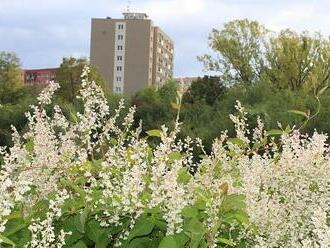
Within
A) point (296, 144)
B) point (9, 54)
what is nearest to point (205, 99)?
point (9, 54)

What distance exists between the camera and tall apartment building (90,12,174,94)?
12475 cm

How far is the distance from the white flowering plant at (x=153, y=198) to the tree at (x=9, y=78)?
7049 cm

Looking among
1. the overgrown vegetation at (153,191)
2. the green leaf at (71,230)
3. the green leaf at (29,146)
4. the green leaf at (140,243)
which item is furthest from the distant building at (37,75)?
the green leaf at (140,243)

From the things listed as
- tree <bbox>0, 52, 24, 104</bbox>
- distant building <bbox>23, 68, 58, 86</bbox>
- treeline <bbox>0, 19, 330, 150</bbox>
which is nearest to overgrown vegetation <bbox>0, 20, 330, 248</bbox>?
treeline <bbox>0, 19, 330, 150</bbox>

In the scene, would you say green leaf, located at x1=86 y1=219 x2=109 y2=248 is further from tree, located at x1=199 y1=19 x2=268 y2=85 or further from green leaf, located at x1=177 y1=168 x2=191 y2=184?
tree, located at x1=199 y1=19 x2=268 y2=85

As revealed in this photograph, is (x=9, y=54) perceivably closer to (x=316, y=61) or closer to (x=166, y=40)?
(x=316, y=61)

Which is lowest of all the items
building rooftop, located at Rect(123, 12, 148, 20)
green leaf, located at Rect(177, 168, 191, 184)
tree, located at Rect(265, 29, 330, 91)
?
green leaf, located at Rect(177, 168, 191, 184)

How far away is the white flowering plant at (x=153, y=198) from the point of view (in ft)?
11.1

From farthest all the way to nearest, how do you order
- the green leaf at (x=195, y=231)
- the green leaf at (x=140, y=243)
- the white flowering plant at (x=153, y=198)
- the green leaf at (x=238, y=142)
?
the green leaf at (x=238, y=142), the green leaf at (x=140, y=243), the white flowering plant at (x=153, y=198), the green leaf at (x=195, y=231)

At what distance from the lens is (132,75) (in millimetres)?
124750

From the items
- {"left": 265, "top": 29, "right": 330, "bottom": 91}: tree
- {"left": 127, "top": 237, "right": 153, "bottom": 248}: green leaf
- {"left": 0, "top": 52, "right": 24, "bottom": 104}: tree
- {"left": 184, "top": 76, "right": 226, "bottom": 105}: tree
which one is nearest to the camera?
{"left": 127, "top": 237, "right": 153, "bottom": 248}: green leaf

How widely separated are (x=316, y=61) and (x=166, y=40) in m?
83.0

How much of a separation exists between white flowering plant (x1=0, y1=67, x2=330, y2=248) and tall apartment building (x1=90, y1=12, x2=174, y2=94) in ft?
389

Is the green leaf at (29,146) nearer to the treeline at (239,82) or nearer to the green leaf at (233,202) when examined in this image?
the green leaf at (233,202)
